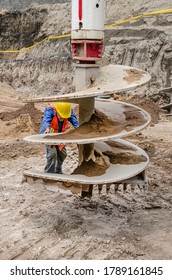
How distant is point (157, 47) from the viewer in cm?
1496

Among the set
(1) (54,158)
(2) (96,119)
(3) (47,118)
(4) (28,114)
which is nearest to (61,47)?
(4) (28,114)

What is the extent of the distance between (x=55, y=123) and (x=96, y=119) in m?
1.03

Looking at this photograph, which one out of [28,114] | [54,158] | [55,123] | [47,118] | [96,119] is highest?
[96,119]

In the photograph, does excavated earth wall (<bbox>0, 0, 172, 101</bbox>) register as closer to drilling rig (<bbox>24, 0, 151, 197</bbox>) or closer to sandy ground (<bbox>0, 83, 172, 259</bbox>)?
sandy ground (<bbox>0, 83, 172, 259</bbox>)

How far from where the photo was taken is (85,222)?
5578 millimetres

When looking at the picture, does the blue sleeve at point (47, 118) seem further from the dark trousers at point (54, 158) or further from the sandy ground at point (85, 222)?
the sandy ground at point (85, 222)

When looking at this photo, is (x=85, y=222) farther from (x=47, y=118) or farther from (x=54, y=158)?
(x=47, y=118)

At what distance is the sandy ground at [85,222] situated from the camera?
188 inches

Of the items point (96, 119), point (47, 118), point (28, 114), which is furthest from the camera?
point (28, 114)

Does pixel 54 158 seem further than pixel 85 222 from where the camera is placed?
Yes

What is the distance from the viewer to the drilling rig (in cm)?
469

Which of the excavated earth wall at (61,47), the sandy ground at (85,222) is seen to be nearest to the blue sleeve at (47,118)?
the sandy ground at (85,222)

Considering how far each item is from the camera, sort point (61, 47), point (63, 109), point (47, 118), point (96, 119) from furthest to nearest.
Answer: point (61, 47) → point (63, 109) → point (47, 118) → point (96, 119)

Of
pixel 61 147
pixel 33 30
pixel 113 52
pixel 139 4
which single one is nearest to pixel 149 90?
pixel 113 52
